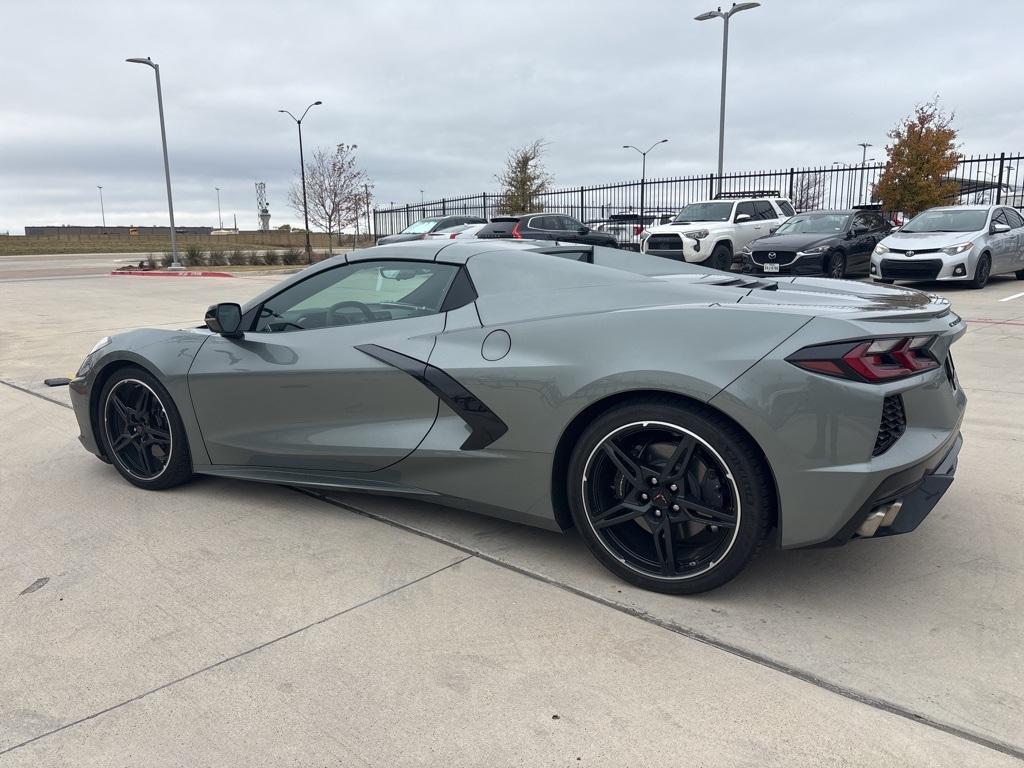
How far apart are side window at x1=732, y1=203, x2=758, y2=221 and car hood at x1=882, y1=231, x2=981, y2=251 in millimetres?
4106

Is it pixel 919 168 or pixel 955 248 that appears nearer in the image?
pixel 955 248

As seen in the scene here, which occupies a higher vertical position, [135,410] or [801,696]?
[135,410]

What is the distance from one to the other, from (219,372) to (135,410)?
2.18ft

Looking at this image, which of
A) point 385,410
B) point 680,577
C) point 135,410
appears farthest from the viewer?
point 135,410

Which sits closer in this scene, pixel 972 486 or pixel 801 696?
pixel 801 696

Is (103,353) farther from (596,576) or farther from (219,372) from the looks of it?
(596,576)

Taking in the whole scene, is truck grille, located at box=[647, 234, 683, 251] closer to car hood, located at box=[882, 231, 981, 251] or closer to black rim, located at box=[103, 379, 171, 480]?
car hood, located at box=[882, 231, 981, 251]

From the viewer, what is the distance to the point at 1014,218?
48.7 ft

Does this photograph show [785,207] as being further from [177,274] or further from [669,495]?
[177,274]

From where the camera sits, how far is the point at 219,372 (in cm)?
387

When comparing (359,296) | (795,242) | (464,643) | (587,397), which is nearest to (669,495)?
(587,397)

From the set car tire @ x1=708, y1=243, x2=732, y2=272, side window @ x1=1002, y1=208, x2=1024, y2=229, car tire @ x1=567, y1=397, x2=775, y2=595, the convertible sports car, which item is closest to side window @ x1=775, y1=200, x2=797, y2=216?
car tire @ x1=708, y1=243, x2=732, y2=272

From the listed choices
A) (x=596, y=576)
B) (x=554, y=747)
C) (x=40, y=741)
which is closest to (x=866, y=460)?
(x=596, y=576)

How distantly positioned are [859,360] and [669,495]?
0.77 meters
